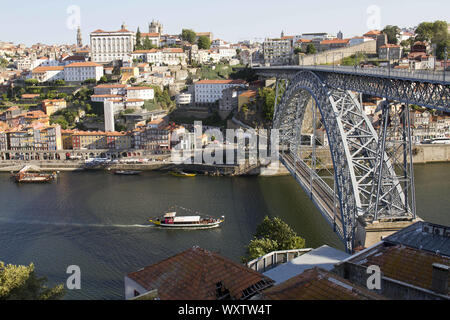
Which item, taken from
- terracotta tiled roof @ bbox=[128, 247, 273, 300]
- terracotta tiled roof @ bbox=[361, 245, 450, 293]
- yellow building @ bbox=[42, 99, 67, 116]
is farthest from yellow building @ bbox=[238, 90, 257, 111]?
terracotta tiled roof @ bbox=[128, 247, 273, 300]

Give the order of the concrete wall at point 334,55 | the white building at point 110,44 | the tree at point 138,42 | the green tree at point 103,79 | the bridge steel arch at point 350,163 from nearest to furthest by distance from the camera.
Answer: the bridge steel arch at point 350,163, the concrete wall at point 334,55, the green tree at point 103,79, the tree at point 138,42, the white building at point 110,44

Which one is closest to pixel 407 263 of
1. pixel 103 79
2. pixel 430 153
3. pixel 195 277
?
pixel 195 277

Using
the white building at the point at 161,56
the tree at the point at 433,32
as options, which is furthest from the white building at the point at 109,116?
the tree at the point at 433,32

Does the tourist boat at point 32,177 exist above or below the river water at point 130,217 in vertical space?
above

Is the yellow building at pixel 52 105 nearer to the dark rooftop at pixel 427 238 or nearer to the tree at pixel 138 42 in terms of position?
the tree at pixel 138 42
